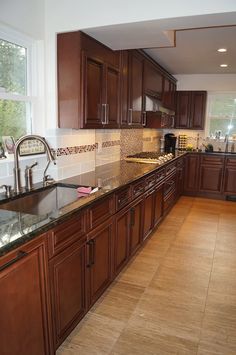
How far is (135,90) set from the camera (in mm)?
3445

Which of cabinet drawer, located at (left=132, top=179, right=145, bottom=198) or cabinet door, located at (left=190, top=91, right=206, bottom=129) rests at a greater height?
cabinet door, located at (left=190, top=91, right=206, bottom=129)

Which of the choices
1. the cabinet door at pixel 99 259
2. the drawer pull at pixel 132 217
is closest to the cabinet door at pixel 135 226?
the drawer pull at pixel 132 217

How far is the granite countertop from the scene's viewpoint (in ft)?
4.17

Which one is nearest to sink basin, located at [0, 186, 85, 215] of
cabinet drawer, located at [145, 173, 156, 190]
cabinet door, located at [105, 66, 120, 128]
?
cabinet door, located at [105, 66, 120, 128]

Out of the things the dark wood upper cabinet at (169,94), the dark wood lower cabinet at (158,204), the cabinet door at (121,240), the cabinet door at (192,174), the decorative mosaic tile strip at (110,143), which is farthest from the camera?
Result: the cabinet door at (192,174)

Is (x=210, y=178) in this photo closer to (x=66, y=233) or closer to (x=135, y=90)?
(x=135, y=90)

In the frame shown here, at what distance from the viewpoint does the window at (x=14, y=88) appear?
83.0 inches

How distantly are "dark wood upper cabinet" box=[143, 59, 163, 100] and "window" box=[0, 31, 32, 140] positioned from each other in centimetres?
184

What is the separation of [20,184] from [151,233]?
2019mm

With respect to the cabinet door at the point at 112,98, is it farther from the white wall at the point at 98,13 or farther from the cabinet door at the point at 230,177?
the cabinet door at the point at 230,177

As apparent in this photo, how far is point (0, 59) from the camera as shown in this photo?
2.07m

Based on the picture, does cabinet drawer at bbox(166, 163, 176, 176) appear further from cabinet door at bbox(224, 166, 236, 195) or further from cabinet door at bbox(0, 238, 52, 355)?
cabinet door at bbox(0, 238, 52, 355)

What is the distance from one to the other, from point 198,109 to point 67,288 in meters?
5.04

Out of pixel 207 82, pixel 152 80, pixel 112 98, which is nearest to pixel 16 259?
pixel 112 98
